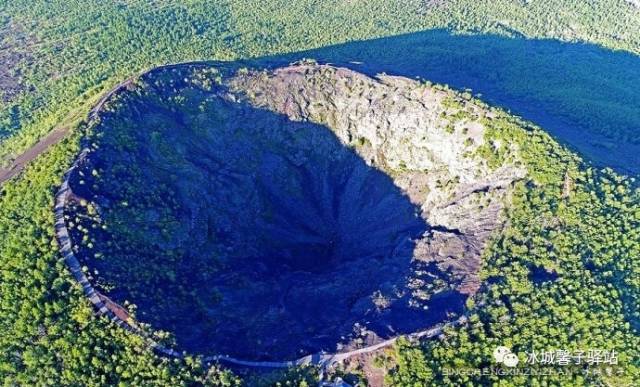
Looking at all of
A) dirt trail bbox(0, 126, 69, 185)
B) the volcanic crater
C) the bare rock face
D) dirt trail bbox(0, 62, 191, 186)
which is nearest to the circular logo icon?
the volcanic crater

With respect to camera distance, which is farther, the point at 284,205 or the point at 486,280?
the point at 284,205

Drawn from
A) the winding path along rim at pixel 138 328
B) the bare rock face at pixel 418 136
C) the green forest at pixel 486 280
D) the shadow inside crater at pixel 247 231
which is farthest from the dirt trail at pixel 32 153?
the bare rock face at pixel 418 136

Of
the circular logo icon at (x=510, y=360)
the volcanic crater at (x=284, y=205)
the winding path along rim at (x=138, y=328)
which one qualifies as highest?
the volcanic crater at (x=284, y=205)

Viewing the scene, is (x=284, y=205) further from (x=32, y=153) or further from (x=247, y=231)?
(x=32, y=153)

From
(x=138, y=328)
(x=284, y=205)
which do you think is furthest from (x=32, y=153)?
(x=284, y=205)

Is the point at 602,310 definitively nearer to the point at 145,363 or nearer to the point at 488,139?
the point at 488,139

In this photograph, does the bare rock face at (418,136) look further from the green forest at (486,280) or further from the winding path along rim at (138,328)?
the winding path along rim at (138,328)
